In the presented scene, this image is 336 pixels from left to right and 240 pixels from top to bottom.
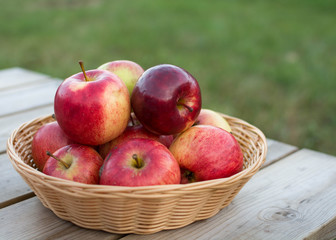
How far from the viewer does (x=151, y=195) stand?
759mm

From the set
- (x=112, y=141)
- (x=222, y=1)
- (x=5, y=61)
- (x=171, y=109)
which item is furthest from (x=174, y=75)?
(x=222, y=1)

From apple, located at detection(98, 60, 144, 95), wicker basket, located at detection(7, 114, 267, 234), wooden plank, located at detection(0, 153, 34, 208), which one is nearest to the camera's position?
wicker basket, located at detection(7, 114, 267, 234)

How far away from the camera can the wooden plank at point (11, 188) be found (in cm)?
100

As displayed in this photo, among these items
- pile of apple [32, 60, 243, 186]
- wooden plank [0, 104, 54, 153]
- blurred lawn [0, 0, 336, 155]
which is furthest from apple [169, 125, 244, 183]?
blurred lawn [0, 0, 336, 155]

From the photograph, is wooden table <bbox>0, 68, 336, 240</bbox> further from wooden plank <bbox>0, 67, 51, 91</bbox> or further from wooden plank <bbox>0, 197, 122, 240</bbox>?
wooden plank <bbox>0, 67, 51, 91</bbox>

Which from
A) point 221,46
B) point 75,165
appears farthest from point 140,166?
point 221,46

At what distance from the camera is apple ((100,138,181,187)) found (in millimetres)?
817

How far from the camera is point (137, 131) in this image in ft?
3.41

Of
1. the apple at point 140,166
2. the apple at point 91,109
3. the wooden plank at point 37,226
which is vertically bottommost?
the wooden plank at point 37,226

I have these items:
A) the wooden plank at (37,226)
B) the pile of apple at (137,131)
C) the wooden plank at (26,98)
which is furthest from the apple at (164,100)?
the wooden plank at (26,98)

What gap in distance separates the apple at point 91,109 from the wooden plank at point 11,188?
0.19m

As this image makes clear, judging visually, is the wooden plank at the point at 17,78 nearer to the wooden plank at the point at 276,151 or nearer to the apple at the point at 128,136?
the apple at the point at 128,136

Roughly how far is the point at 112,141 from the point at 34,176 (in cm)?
26

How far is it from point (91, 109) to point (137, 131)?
0.14 meters
